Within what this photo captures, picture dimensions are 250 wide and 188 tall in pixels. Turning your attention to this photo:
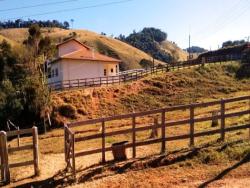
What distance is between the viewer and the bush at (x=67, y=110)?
41562 millimetres

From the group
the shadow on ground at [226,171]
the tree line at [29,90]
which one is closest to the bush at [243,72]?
the tree line at [29,90]

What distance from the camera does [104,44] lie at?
171875 mm

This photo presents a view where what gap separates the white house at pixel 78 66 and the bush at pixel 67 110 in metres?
11.8

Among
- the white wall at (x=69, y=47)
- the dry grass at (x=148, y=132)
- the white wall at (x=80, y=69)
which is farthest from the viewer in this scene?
the white wall at (x=69, y=47)

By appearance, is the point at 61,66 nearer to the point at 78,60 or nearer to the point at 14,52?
the point at 78,60

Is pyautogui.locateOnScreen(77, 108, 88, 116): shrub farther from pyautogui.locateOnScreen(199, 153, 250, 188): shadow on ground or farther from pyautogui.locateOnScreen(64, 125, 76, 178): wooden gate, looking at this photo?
pyautogui.locateOnScreen(199, 153, 250, 188): shadow on ground

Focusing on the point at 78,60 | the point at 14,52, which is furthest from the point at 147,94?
the point at 14,52

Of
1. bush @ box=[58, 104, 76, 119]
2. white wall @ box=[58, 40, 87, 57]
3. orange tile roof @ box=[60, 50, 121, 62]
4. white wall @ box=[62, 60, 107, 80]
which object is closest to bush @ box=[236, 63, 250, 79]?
orange tile roof @ box=[60, 50, 121, 62]

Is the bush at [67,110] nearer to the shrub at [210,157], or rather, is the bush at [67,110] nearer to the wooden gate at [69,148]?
the wooden gate at [69,148]

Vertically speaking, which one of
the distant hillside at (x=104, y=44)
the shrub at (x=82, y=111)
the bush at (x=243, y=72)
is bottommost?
the shrub at (x=82, y=111)

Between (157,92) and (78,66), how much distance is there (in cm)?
1192

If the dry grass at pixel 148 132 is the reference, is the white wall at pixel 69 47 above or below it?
above

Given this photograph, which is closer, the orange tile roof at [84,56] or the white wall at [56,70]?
the white wall at [56,70]

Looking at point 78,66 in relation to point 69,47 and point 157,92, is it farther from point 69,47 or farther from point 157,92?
point 157,92
